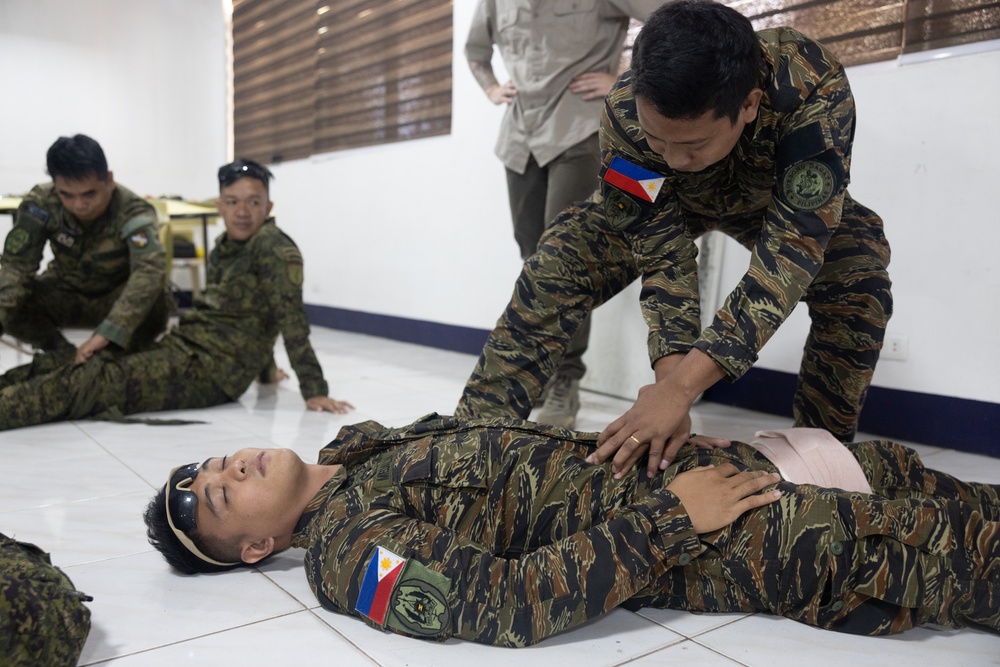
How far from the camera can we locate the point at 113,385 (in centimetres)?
247

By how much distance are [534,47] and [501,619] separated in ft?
6.32

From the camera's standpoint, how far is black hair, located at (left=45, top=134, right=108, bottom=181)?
2.56 metres

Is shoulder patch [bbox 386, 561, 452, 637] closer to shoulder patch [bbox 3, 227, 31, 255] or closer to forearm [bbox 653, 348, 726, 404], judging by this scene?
forearm [bbox 653, 348, 726, 404]

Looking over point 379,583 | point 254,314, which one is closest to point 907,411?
point 379,583

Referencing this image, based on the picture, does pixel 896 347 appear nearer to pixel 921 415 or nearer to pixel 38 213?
A: pixel 921 415

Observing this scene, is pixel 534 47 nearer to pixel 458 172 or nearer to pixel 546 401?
pixel 546 401

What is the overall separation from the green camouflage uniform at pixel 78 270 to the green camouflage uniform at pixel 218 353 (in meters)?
0.14

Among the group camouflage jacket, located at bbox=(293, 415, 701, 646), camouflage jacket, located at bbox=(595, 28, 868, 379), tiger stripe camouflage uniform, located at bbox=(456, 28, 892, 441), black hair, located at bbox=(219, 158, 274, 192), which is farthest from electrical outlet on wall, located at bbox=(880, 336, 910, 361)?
black hair, located at bbox=(219, 158, 274, 192)

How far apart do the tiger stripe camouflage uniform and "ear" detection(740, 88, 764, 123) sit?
55mm

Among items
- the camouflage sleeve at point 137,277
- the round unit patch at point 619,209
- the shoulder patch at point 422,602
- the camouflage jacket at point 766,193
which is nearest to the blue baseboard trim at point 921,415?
the camouflage jacket at point 766,193

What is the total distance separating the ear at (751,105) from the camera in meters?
1.25

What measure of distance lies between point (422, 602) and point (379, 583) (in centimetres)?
7

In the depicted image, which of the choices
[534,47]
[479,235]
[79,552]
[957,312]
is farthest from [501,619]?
[479,235]

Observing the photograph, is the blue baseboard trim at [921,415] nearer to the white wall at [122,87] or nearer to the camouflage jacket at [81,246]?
the camouflage jacket at [81,246]
